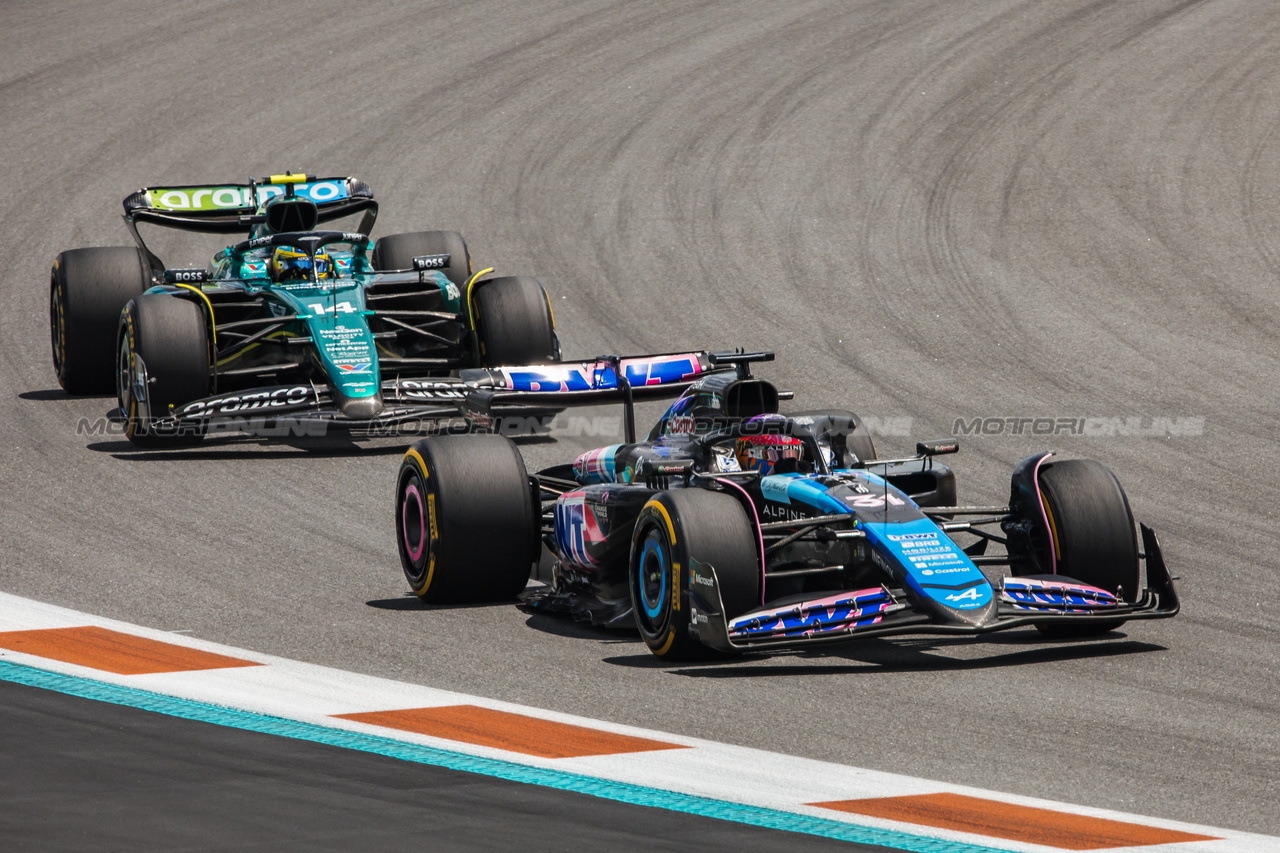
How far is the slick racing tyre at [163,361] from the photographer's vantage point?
1262cm

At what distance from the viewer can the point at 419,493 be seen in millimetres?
8711

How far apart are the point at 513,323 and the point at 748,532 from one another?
23.0ft

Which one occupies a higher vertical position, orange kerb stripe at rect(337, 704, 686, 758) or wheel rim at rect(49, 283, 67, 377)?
wheel rim at rect(49, 283, 67, 377)

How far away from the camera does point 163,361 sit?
12602 millimetres

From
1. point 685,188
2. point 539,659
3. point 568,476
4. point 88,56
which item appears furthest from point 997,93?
point 539,659

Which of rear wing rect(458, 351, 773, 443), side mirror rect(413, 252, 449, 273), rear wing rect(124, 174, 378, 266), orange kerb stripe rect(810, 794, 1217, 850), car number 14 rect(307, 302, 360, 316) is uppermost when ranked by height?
rear wing rect(124, 174, 378, 266)

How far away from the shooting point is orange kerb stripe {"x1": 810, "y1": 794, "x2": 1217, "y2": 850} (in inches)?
201

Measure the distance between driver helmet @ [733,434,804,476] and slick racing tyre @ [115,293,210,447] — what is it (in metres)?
5.72

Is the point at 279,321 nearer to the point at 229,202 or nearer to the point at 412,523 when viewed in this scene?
the point at 229,202

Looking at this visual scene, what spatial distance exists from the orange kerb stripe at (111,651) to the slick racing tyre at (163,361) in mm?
4930

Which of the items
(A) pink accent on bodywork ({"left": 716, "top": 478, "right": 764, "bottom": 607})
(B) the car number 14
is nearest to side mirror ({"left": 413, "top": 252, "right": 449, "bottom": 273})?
(B) the car number 14

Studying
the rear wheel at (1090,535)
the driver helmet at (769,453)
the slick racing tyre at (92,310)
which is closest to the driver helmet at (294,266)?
the slick racing tyre at (92,310)

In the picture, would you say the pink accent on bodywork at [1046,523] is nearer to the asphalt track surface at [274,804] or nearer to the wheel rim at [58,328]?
the asphalt track surface at [274,804]

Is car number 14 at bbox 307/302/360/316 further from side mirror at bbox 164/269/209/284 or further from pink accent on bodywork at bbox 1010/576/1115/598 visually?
pink accent on bodywork at bbox 1010/576/1115/598
